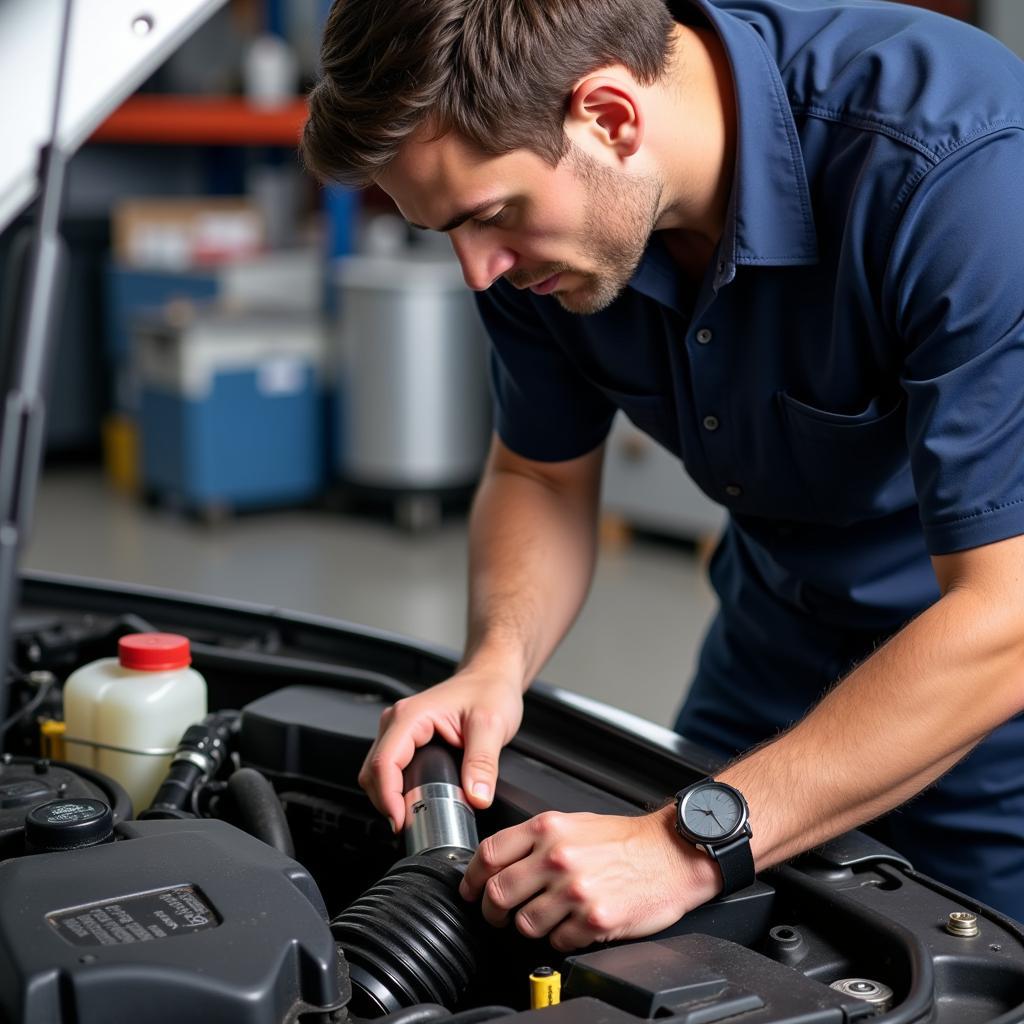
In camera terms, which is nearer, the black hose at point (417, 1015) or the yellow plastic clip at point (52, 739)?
the black hose at point (417, 1015)

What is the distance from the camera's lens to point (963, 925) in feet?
2.96

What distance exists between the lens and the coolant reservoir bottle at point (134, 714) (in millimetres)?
1173

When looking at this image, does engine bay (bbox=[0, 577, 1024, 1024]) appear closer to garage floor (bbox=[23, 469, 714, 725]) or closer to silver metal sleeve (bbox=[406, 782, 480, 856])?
silver metal sleeve (bbox=[406, 782, 480, 856])

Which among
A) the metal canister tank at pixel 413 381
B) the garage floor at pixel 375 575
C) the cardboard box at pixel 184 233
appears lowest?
the garage floor at pixel 375 575

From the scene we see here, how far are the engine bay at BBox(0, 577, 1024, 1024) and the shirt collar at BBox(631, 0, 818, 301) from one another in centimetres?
41

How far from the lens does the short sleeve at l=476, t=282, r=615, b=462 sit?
1.45 meters

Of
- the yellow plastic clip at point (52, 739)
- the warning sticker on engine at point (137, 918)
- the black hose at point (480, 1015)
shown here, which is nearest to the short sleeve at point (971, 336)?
the black hose at point (480, 1015)

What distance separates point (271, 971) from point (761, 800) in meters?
0.37

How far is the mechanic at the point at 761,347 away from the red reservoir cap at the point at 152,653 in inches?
7.8

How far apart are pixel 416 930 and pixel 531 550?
614 millimetres

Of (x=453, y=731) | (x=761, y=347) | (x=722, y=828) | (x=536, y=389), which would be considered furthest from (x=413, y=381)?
(x=722, y=828)

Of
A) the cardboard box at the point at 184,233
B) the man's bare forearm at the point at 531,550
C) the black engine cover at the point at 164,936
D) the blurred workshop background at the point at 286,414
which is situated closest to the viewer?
the black engine cover at the point at 164,936

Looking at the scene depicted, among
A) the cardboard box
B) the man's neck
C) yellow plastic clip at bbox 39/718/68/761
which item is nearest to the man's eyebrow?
the man's neck

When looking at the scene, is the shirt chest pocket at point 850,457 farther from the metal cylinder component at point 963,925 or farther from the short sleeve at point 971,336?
the metal cylinder component at point 963,925
